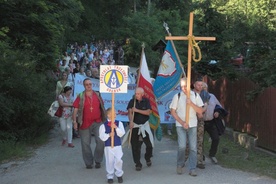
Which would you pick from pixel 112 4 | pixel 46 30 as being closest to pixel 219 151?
pixel 46 30

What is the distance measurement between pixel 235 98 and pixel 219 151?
2.29 m

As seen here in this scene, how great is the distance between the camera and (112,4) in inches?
1672

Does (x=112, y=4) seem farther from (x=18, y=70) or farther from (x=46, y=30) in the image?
(x=18, y=70)

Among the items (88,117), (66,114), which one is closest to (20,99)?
(66,114)

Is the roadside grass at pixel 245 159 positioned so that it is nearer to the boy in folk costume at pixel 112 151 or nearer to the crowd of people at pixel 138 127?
the crowd of people at pixel 138 127

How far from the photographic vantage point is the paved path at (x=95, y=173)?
7695 mm

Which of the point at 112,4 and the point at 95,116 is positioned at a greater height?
the point at 112,4

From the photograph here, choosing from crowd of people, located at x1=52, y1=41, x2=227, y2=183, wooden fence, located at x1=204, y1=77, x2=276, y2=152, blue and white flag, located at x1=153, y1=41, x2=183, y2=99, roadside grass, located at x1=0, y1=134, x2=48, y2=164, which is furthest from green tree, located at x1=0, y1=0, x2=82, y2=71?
wooden fence, located at x1=204, y1=77, x2=276, y2=152

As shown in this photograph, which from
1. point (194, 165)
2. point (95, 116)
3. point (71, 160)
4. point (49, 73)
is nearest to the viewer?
point (194, 165)

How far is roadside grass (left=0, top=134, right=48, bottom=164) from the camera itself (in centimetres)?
971

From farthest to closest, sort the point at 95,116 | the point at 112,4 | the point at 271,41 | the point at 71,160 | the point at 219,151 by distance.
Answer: the point at 112,4 → the point at 271,41 → the point at 219,151 → the point at 71,160 → the point at 95,116

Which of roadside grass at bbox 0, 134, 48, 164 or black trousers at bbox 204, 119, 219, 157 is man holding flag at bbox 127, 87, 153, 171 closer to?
black trousers at bbox 204, 119, 219, 157

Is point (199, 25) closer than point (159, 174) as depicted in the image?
No

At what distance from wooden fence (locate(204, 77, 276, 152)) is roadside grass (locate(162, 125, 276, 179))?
34cm
